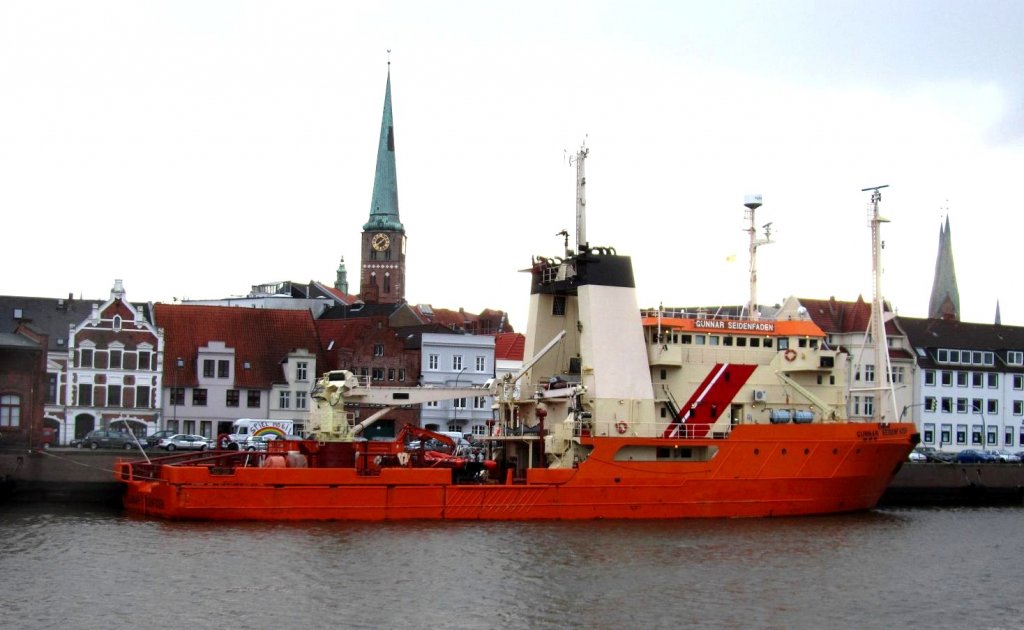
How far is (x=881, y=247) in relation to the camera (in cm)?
3666

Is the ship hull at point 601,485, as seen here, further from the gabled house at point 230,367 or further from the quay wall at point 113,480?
the gabled house at point 230,367

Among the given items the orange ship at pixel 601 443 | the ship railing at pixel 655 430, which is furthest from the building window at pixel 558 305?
the ship railing at pixel 655 430

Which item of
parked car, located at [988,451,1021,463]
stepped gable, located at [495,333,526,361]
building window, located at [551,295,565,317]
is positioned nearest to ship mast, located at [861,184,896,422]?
building window, located at [551,295,565,317]

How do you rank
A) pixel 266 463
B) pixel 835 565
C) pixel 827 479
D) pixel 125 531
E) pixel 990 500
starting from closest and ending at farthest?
pixel 835 565, pixel 125 531, pixel 266 463, pixel 827 479, pixel 990 500

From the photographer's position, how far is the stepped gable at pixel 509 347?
66.6 meters


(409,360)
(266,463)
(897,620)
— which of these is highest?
(409,360)

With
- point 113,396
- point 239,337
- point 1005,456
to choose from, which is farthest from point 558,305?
point 1005,456

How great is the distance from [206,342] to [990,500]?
3358 centimetres

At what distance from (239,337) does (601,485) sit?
28907 mm

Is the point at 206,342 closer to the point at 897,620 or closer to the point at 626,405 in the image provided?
the point at 626,405

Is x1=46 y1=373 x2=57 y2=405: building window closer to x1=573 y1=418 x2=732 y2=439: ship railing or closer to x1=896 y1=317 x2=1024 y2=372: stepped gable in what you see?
x1=573 y1=418 x2=732 y2=439: ship railing

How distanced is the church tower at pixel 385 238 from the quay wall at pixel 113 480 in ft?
225

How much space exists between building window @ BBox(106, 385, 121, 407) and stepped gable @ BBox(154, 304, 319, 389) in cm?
224

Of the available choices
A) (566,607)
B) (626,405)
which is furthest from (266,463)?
(566,607)
